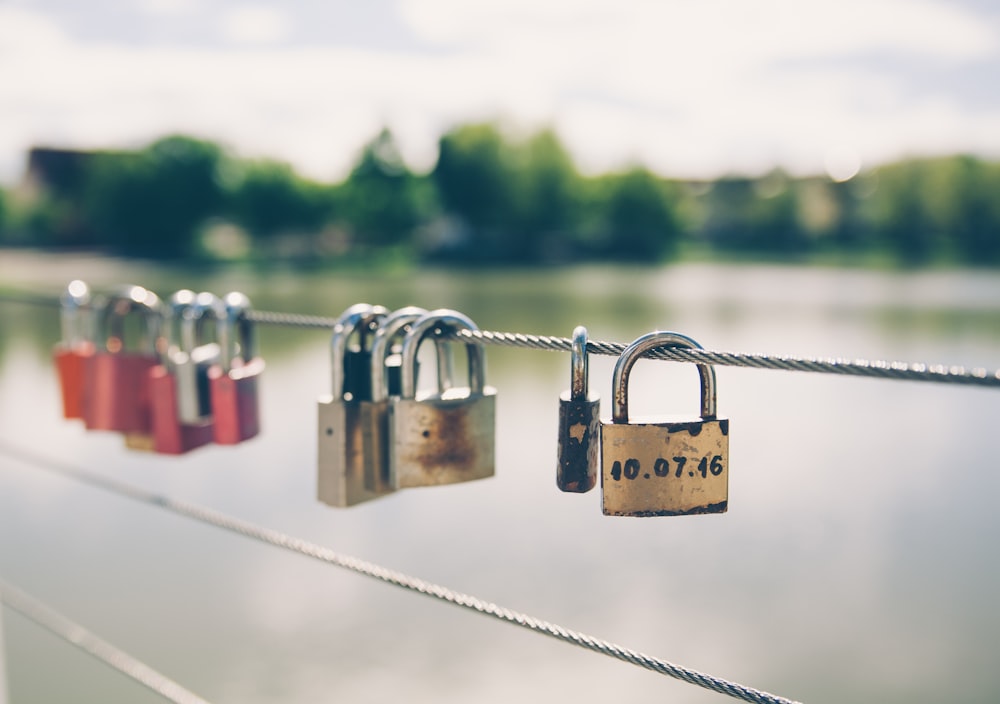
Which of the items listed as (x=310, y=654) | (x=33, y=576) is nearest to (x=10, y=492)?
(x=33, y=576)

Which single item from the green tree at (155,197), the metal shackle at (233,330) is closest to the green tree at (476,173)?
the green tree at (155,197)

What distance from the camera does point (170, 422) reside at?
2.07m

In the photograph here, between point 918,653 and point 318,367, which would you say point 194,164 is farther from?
point 918,653

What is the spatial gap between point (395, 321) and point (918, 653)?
39.4 feet

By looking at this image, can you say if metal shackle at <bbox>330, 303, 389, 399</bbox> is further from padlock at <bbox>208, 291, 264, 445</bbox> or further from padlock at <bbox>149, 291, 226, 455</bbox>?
padlock at <bbox>149, 291, 226, 455</bbox>

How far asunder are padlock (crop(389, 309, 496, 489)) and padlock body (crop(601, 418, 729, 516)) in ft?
0.88

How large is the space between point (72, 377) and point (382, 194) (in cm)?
6344

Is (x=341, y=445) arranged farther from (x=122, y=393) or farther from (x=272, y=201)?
(x=272, y=201)

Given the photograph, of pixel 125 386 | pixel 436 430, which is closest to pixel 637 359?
pixel 436 430

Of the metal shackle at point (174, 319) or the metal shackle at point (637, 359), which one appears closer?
the metal shackle at point (637, 359)

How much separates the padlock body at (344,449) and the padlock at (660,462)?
429 mm

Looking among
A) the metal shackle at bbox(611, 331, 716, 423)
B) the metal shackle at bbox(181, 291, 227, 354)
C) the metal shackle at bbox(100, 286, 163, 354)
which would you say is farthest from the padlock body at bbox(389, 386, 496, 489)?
the metal shackle at bbox(100, 286, 163, 354)

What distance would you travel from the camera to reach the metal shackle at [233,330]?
1.93m

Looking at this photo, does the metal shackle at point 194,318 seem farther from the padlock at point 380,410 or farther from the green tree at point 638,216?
the green tree at point 638,216
